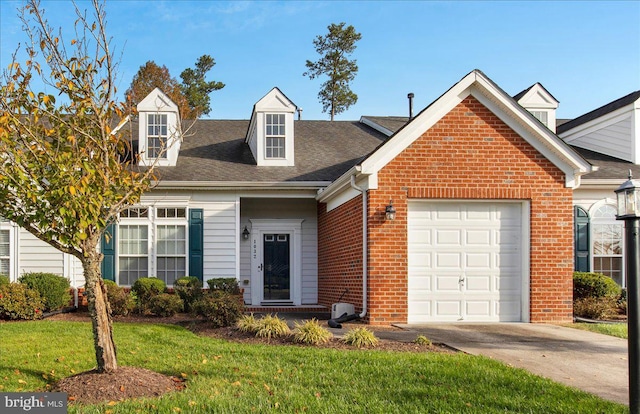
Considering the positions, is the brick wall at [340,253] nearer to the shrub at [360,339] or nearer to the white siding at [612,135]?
the shrub at [360,339]

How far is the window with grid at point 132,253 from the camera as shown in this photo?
15.4 meters

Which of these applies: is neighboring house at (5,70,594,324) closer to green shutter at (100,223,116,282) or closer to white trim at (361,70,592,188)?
white trim at (361,70,592,188)

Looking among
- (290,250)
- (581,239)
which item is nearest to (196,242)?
(290,250)

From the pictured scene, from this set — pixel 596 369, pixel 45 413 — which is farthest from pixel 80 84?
pixel 596 369

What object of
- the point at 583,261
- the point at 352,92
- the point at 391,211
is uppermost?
the point at 352,92

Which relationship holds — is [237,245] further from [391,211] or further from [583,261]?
[583,261]

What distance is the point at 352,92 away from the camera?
37719mm

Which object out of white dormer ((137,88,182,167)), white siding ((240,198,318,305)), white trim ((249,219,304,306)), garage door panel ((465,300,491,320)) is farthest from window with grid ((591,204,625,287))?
white dormer ((137,88,182,167))

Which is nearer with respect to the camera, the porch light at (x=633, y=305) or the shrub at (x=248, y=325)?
the porch light at (x=633, y=305)

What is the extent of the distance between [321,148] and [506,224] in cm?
723

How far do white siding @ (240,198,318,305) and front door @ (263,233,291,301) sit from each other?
44 centimetres

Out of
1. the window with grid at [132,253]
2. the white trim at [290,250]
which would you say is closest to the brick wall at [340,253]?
the white trim at [290,250]

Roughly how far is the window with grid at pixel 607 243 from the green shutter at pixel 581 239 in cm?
27
